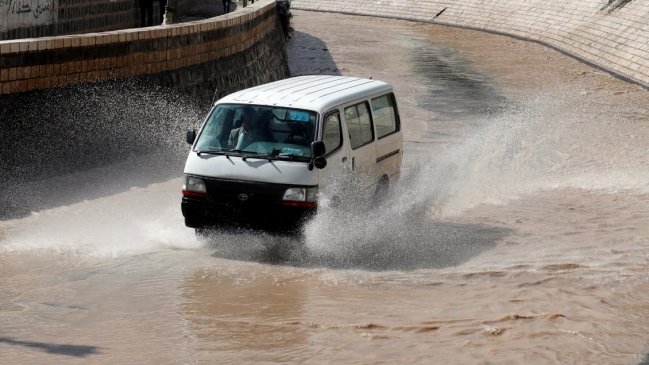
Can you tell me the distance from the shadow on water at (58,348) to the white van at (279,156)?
2904 mm

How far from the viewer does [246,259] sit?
12.8 metres

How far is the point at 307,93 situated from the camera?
13.6 metres

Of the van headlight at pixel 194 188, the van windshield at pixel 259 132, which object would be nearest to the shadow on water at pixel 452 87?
the van windshield at pixel 259 132

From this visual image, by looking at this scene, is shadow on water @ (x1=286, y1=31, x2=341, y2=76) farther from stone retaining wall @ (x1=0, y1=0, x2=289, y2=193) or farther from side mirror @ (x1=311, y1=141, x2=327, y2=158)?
side mirror @ (x1=311, y1=141, x2=327, y2=158)

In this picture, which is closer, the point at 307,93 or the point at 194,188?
the point at 194,188

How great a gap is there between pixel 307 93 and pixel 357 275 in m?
2.26

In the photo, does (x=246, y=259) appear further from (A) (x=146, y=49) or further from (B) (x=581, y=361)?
(A) (x=146, y=49)

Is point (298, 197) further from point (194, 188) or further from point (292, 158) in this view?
point (194, 188)

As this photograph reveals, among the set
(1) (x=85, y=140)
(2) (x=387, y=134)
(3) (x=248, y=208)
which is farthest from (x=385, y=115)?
(1) (x=85, y=140)

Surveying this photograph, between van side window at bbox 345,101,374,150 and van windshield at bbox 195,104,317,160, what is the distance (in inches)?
29.6

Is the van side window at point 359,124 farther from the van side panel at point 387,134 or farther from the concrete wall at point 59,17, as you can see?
the concrete wall at point 59,17

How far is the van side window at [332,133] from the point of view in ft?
42.8

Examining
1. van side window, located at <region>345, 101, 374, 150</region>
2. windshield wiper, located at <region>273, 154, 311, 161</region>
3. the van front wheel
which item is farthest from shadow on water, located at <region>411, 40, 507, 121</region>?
windshield wiper, located at <region>273, 154, 311, 161</region>

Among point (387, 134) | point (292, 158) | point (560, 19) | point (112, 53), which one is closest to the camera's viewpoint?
point (292, 158)
